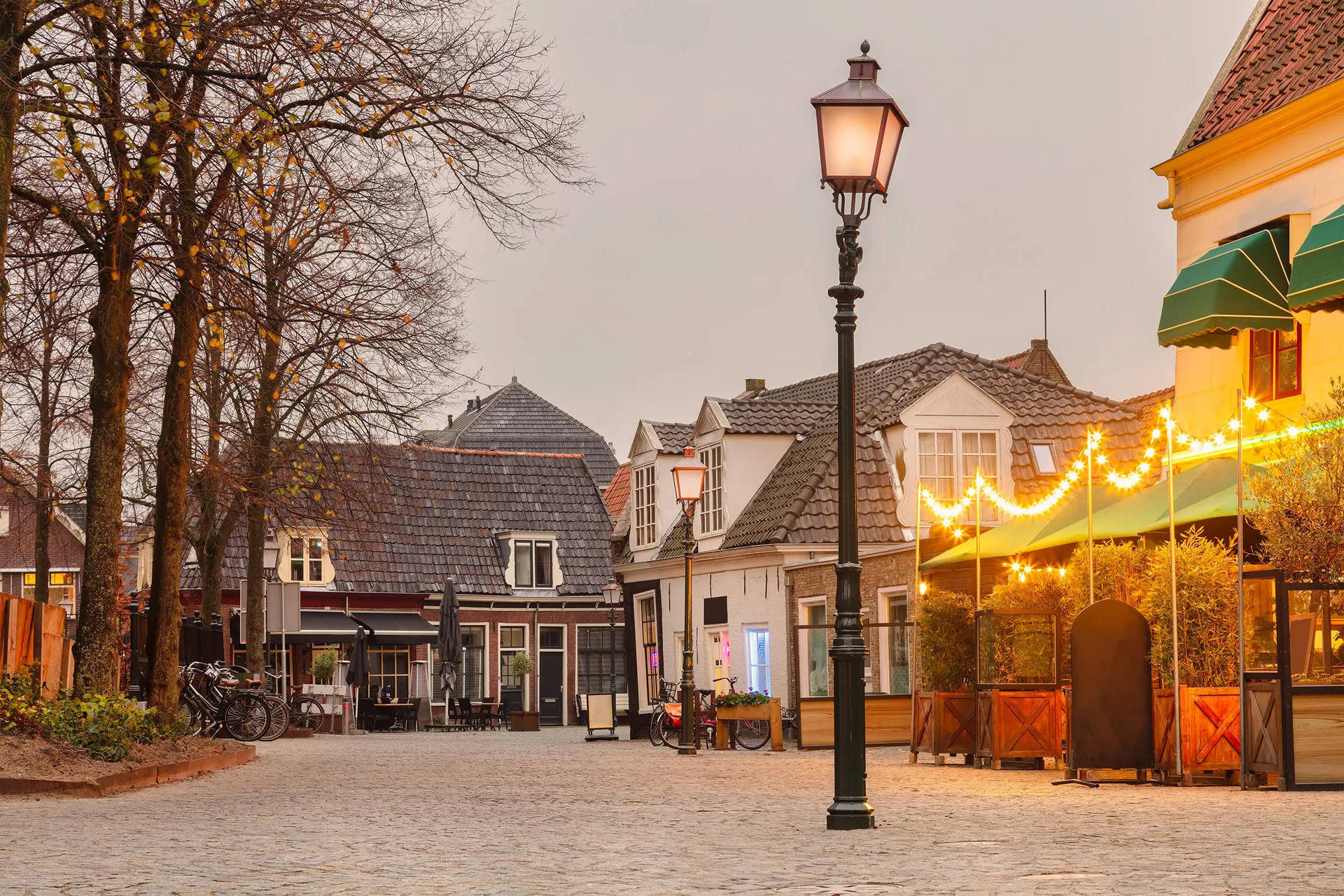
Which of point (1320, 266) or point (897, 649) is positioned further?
point (897, 649)

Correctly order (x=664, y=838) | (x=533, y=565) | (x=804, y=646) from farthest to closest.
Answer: (x=533, y=565) → (x=804, y=646) → (x=664, y=838)

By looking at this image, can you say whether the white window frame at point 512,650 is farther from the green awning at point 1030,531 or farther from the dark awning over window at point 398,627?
the green awning at point 1030,531

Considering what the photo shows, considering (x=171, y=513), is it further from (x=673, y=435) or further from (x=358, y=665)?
(x=358, y=665)

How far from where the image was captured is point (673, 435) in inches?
1382

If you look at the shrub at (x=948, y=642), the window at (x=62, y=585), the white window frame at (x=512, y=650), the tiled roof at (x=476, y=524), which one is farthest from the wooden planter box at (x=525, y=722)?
the shrub at (x=948, y=642)

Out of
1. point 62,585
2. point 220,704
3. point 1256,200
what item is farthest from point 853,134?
point 62,585

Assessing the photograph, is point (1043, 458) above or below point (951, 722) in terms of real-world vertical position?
above

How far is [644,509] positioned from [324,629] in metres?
9.98

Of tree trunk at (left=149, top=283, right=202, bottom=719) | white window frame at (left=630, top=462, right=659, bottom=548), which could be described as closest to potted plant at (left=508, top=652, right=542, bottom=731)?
white window frame at (left=630, top=462, right=659, bottom=548)

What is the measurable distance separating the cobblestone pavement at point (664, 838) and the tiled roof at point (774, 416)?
15918mm

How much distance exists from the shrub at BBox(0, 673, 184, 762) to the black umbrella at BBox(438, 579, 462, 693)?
23.3 meters

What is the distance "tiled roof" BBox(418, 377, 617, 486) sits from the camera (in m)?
62.2

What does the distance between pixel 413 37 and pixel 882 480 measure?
15.4 metres

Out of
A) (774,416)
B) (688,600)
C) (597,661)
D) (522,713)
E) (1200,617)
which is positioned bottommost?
(522,713)
